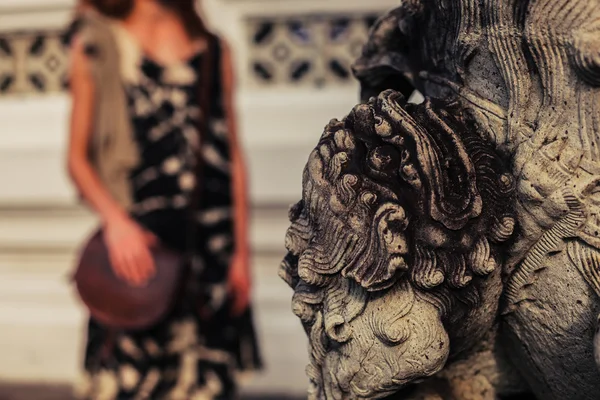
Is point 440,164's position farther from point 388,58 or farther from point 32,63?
point 32,63

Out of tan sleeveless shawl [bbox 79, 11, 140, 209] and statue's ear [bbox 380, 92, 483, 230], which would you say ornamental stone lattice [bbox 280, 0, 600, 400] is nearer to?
statue's ear [bbox 380, 92, 483, 230]

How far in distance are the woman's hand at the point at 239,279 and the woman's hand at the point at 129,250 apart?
0.25 meters

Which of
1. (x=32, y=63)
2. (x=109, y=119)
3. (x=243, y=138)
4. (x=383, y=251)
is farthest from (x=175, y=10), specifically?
(x=383, y=251)

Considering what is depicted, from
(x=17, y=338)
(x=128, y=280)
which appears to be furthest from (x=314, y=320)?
(x=17, y=338)

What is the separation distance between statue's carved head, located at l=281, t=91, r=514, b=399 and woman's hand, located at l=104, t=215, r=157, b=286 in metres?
1.06

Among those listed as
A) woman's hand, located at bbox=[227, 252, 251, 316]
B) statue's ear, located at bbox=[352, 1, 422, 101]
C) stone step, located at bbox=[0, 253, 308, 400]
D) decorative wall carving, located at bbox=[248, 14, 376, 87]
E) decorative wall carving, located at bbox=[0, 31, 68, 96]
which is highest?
statue's ear, located at bbox=[352, 1, 422, 101]

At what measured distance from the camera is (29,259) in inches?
106

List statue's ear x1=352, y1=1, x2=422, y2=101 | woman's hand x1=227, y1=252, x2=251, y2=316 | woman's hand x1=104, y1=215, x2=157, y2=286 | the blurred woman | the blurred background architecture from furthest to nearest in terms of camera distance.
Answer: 1. the blurred background architecture
2. woman's hand x1=227, y1=252, x2=251, y2=316
3. the blurred woman
4. woman's hand x1=104, y1=215, x2=157, y2=286
5. statue's ear x1=352, y1=1, x2=422, y2=101

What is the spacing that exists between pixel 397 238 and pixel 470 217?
7 centimetres

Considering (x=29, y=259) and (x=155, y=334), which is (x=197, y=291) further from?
(x=29, y=259)

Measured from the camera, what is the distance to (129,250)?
1.66 m

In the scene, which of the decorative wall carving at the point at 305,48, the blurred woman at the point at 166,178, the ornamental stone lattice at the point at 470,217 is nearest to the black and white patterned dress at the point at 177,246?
the blurred woman at the point at 166,178

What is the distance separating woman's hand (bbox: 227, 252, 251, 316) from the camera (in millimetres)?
1885

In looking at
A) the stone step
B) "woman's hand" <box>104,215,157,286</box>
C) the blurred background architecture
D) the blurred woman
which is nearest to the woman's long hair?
the blurred woman
